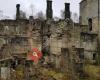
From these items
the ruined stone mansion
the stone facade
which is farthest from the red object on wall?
the stone facade

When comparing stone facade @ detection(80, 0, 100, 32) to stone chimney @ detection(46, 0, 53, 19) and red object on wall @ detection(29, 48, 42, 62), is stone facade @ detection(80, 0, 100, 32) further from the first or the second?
red object on wall @ detection(29, 48, 42, 62)

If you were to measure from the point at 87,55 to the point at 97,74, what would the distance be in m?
6.31

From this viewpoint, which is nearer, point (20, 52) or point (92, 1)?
point (20, 52)

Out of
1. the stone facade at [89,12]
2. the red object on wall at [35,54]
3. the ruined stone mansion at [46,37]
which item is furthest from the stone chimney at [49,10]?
the red object on wall at [35,54]

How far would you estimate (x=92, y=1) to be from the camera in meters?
31.5

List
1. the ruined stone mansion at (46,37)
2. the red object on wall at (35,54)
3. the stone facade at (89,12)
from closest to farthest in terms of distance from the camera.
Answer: the red object on wall at (35,54) → the ruined stone mansion at (46,37) → the stone facade at (89,12)

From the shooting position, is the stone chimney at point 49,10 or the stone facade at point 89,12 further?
the stone chimney at point 49,10

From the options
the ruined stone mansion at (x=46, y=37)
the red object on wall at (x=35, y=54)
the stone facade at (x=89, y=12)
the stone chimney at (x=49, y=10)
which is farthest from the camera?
the stone chimney at (x=49, y=10)

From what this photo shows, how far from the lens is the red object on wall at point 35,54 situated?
82.7 ft

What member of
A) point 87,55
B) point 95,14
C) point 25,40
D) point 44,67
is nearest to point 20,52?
point 25,40

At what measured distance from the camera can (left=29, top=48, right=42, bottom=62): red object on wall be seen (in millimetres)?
25219

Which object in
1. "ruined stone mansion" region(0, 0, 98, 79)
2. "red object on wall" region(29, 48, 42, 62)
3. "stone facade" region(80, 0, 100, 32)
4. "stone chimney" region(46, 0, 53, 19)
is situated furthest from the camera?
"stone chimney" region(46, 0, 53, 19)

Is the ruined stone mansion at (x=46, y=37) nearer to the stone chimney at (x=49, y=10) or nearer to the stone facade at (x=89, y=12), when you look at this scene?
the stone facade at (x=89, y=12)

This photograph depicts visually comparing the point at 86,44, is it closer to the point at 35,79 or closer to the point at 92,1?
the point at 92,1
